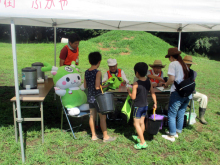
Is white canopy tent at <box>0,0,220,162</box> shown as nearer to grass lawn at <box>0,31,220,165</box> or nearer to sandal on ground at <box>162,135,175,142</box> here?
grass lawn at <box>0,31,220,165</box>

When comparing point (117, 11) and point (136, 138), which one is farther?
point (136, 138)

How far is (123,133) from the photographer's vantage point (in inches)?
151

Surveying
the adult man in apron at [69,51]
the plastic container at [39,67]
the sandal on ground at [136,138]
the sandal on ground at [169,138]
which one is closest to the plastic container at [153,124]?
the sandal on ground at [136,138]

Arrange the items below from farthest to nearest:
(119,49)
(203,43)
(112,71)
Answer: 1. (203,43)
2. (119,49)
3. (112,71)

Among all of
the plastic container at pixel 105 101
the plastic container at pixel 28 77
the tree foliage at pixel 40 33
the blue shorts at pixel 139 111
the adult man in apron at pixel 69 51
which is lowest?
the blue shorts at pixel 139 111

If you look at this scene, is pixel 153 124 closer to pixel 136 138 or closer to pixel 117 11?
pixel 136 138

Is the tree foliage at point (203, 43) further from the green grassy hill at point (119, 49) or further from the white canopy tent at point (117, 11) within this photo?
the white canopy tent at point (117, 11)

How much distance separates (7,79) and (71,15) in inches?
279

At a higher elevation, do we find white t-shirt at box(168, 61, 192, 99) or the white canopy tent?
the white canopy tent

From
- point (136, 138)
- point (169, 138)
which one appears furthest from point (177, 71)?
point (136, 138)

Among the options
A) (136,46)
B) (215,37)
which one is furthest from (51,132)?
(215,37)

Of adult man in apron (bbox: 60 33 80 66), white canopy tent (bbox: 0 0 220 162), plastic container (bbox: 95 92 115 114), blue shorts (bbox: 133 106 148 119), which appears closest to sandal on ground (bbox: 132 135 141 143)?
blue shorts (bbox: 133 106 148 119)

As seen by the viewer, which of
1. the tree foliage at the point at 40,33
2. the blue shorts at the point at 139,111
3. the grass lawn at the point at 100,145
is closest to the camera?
the grass lawn at the point at 100,145

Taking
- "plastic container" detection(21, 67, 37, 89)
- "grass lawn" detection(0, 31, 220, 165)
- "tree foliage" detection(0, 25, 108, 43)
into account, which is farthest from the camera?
"tree foliage" detection(0, 25, 108, 43)
